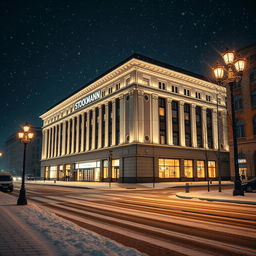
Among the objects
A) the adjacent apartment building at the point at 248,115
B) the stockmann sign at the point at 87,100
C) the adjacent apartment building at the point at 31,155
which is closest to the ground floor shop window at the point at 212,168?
the adjacent apartment building at the point at 248,115

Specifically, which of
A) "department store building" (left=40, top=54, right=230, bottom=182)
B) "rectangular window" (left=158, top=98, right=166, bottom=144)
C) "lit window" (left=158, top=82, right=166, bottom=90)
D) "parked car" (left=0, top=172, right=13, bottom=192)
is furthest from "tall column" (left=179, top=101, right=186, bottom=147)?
"parked car" (left=0, top=172, right=13, bottom=192)

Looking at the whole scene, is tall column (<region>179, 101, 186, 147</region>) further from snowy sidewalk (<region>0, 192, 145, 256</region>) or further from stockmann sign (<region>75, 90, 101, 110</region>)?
snowy sidewalk (<region>0, 192, 145, 256</region>)

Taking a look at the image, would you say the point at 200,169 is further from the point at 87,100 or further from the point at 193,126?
the point at 87,100

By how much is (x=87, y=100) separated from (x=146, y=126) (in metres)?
19.8

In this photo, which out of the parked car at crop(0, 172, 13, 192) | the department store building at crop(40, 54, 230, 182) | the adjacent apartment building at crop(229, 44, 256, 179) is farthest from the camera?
the department store building at crop(40, 54, 230, 182)

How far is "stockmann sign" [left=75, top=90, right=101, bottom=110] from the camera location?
181 ft

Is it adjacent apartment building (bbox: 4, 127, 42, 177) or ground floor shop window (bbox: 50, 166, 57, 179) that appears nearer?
ground floor shop window (bbox: 50, 166, 57, 179)

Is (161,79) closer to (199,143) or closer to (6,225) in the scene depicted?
(199,143)

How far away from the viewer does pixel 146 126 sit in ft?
145

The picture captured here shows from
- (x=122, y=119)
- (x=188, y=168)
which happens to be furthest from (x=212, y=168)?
(x=122, y=119)

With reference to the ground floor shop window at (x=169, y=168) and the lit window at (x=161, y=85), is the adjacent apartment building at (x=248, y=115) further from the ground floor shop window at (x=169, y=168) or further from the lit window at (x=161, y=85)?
the lit window at (x=161, y=85)

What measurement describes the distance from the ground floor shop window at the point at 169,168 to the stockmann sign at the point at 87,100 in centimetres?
2017

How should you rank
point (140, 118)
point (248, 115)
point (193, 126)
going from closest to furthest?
1. point (248, 115)
2. point (140, 118)
3. point (193, 126)

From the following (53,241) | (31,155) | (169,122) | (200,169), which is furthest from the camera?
(31,155)
